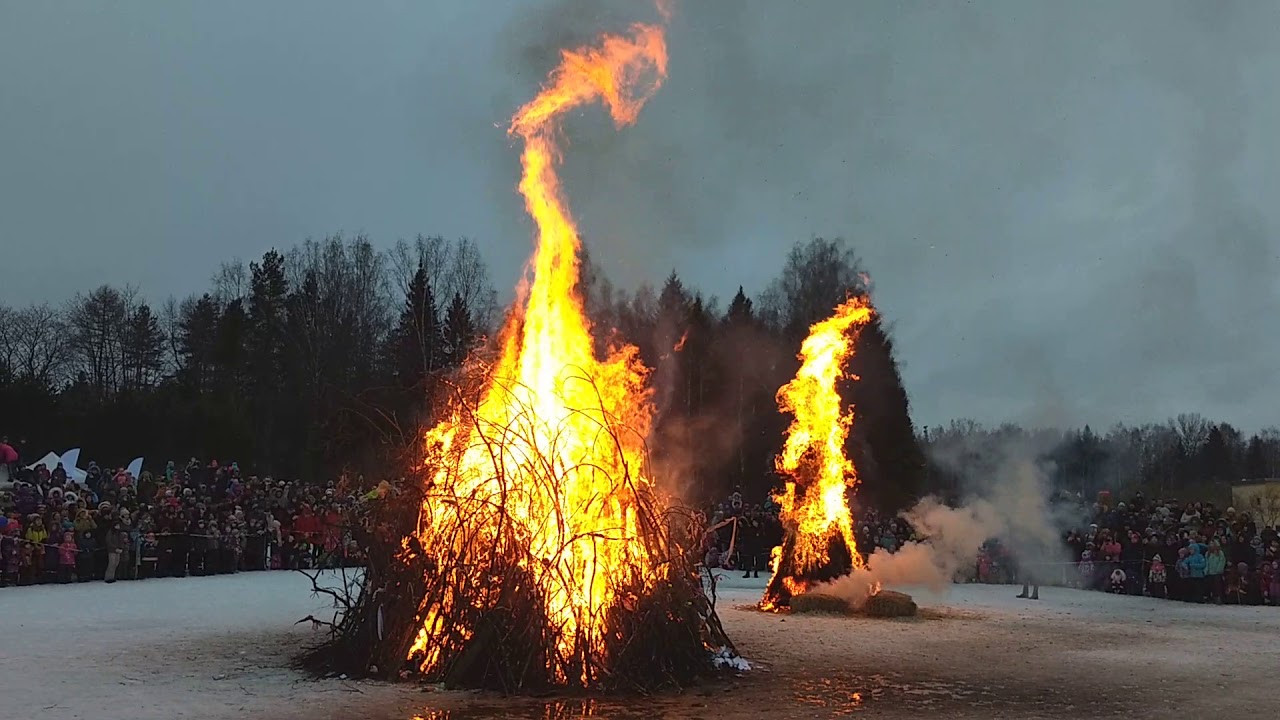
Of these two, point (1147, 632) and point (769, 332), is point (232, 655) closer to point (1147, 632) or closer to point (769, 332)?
point (1147, 632)

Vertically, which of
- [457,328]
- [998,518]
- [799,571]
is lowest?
→ [799,571]

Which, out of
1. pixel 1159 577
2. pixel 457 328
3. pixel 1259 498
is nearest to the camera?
pixel 1159 577

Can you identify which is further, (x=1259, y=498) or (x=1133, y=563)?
(x=1259, y=498)

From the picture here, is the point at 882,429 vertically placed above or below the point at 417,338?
below

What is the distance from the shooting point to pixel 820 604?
17.9m

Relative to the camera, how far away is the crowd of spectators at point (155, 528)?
21.0m

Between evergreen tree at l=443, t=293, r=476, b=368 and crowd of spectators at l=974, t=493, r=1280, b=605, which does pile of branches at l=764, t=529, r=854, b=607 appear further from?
evergreen tree at l=443, t=293, r=476, b=368

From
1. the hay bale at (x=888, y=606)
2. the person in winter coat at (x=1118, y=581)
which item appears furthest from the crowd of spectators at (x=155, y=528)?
the person in winter coat at (x=1118, y=581)

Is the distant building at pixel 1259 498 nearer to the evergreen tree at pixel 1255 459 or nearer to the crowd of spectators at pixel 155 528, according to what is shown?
the evergreen tree at pixel 1255 459

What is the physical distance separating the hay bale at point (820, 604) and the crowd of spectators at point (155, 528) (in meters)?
7.66

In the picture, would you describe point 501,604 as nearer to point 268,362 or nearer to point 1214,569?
point 1214,569

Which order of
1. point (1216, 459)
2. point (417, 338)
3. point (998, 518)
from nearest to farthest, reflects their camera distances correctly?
1. point (998, 518)
2. point (417, 338)
3. point (1216, 459)

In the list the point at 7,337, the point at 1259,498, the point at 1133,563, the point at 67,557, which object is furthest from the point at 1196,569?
the point at 7,337

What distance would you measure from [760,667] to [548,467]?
10.7ft
